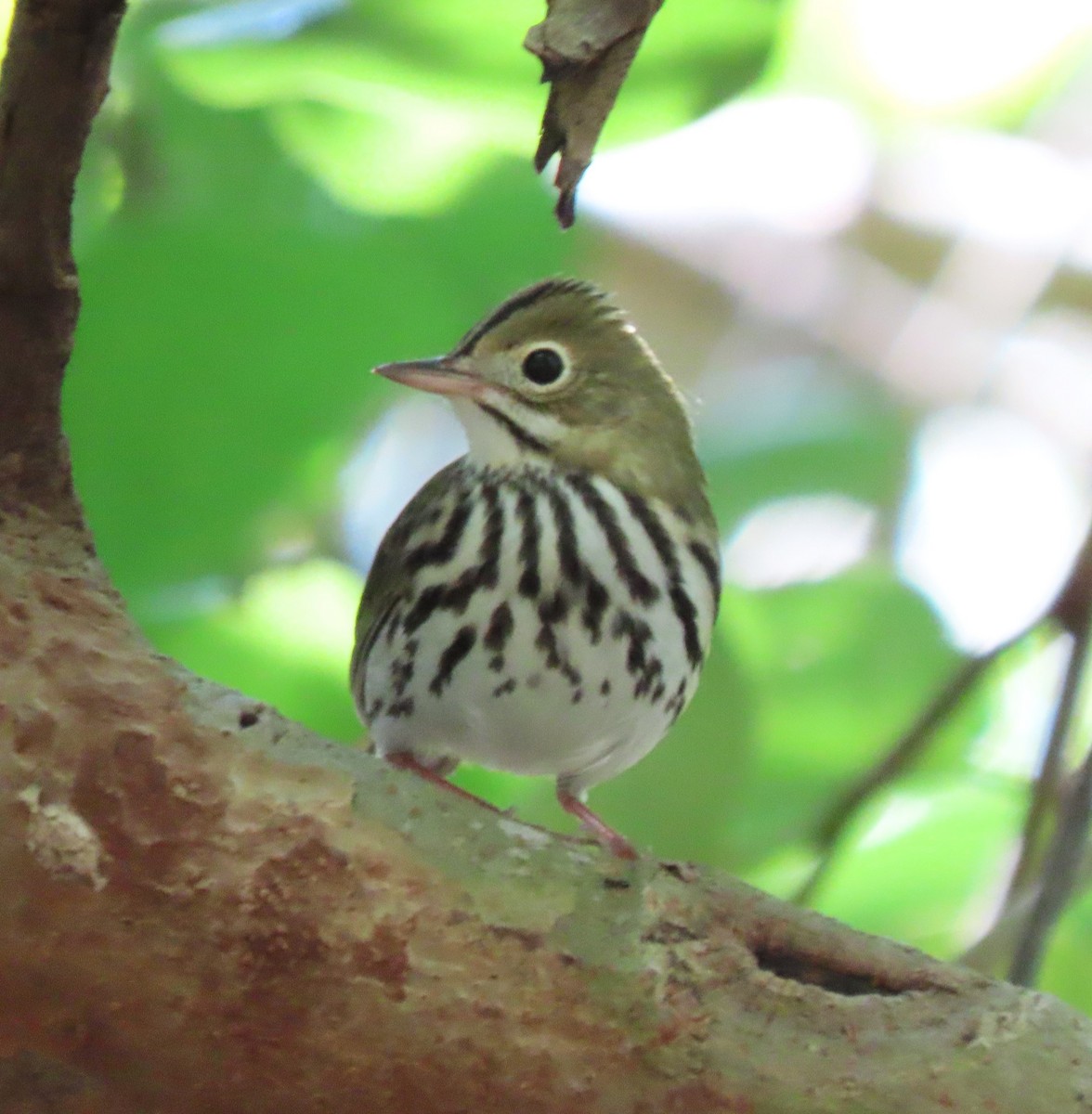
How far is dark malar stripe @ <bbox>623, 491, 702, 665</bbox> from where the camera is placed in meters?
1.62

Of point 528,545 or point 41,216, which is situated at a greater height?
point 41,216

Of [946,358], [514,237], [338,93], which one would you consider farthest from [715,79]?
[946,358]

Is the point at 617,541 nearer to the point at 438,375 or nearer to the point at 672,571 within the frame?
the point at 672,571

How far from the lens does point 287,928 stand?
92cm

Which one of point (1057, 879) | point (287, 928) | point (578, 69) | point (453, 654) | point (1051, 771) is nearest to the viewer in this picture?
point (578, 69)

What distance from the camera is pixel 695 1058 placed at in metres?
0.96

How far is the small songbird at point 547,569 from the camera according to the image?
1556 mm

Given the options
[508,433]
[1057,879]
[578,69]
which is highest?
[578,69]

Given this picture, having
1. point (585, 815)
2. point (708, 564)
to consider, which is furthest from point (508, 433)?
point (585, 815)

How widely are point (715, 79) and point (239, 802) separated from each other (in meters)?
0.86

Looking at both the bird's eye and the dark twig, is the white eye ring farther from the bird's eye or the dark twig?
the dark twig

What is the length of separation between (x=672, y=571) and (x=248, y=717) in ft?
2.37

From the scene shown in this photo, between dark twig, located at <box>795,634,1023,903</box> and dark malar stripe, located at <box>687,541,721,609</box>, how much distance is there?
260 millimetres

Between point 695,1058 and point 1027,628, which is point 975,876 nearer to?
point 1027,628
